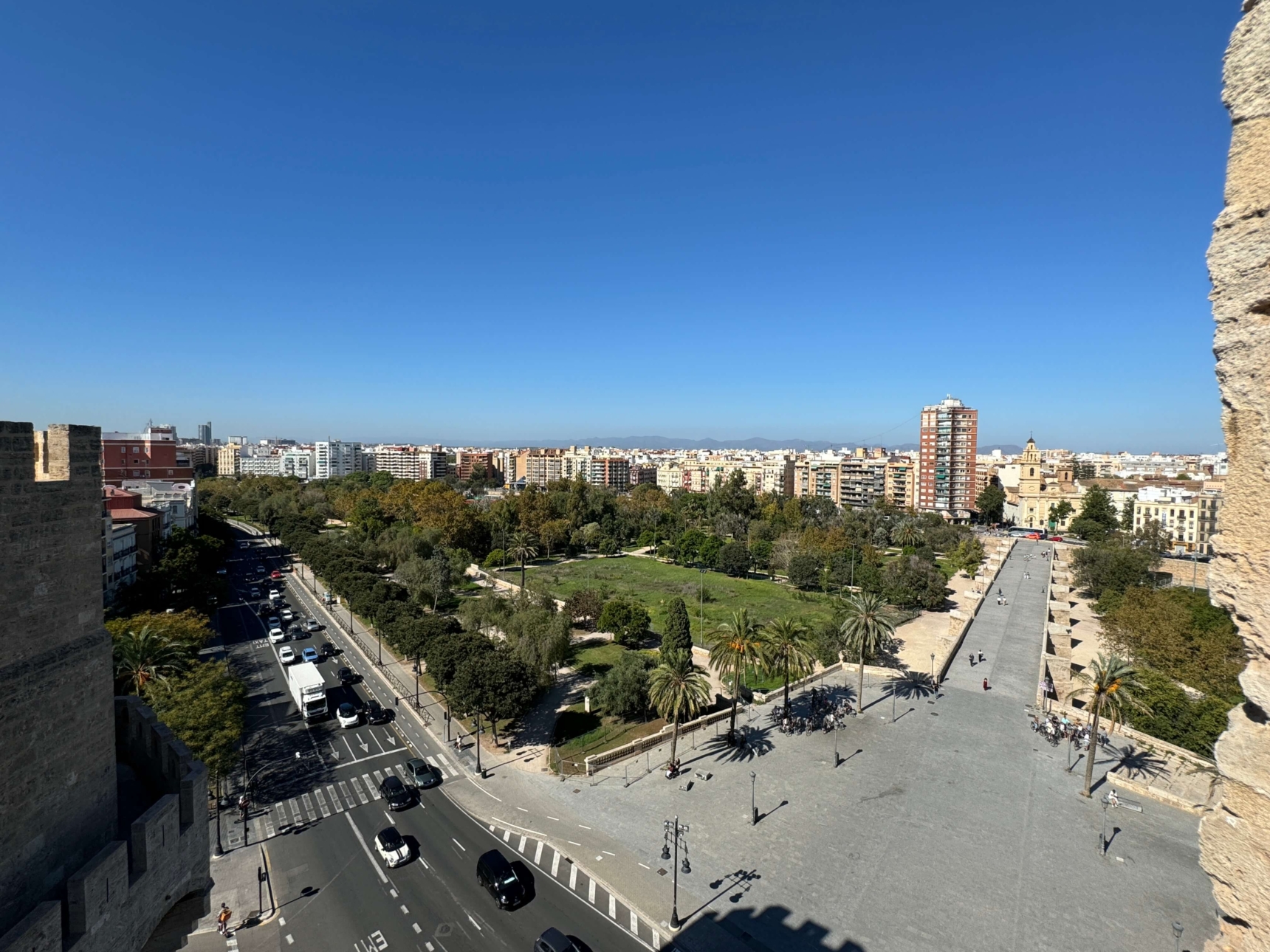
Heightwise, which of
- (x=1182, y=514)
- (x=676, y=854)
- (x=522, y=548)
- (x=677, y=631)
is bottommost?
(x=676, y=854)

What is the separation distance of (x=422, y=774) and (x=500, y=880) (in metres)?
7.68

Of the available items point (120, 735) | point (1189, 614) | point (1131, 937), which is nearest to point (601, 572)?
point (1189, 614)

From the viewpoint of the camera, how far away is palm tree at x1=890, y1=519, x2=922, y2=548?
2906 inches

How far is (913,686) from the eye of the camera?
31766 millimetres

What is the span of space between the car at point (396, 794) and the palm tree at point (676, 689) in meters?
9.31

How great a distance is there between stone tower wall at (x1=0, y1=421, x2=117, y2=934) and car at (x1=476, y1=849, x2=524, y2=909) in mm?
13055

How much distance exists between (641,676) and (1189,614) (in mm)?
32555

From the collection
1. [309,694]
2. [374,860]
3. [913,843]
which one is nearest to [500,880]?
[374,860]

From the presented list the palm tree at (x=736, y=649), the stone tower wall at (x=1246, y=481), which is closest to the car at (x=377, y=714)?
the palm tree at (x=736, y=649)

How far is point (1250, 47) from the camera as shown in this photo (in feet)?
14.1

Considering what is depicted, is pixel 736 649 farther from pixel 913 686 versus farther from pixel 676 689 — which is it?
pixel 913 686

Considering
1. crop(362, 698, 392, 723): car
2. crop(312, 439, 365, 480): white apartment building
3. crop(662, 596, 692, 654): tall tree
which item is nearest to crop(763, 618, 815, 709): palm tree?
crop(662, 596, 692, 654): tall tree

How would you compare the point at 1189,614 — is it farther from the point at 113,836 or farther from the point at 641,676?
the point at 113,836

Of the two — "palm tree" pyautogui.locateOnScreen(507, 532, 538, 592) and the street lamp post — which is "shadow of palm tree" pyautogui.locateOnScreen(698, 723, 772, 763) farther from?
"palm tree" pyautogui.locateOnScreen(507, 532, 538, 592)
